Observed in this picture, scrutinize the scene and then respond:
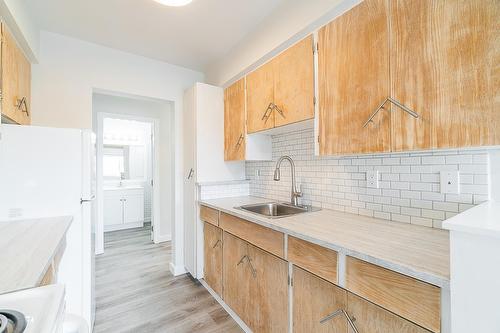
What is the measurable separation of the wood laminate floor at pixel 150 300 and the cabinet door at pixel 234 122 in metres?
1.38

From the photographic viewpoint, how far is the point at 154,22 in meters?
1.95

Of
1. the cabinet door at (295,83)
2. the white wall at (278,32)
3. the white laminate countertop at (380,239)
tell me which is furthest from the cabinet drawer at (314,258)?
the white wall at (278,32)

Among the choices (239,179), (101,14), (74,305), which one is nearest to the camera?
(74,305)

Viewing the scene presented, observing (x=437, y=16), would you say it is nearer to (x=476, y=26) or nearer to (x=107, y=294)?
(x=476, y=26)

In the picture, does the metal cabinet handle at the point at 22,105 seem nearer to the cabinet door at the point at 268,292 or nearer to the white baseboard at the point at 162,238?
the cabinet door at the point at 268,292

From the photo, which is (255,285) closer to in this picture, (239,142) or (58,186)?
(239,142)

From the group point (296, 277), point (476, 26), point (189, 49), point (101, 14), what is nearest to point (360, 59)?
point (476, 26)

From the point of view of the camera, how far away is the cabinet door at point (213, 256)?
1989 mm

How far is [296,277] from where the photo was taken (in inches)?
47.6

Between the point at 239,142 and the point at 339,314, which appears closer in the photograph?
the point at 339,314

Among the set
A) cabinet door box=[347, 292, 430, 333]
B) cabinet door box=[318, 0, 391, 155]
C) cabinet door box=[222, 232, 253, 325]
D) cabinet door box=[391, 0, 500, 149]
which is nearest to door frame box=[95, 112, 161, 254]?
cabinet door box=[222, 232, 253, 325]

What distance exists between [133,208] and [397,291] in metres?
4.71

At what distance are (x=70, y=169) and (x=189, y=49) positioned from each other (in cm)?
163

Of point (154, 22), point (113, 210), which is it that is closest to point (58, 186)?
point (154, 22)
